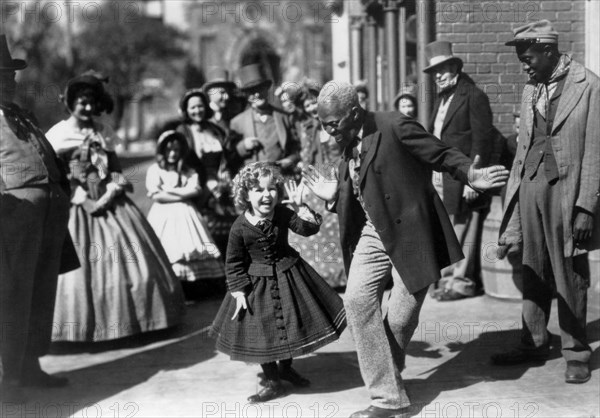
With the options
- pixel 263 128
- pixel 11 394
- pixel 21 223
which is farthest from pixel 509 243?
pixel 263 128

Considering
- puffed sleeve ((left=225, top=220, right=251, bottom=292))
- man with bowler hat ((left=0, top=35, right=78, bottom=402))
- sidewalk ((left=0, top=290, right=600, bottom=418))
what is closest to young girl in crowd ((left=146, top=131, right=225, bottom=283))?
sidewalk ((left=0, top=290, right=600, bottom=418))

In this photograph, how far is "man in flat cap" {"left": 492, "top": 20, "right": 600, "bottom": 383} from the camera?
535 centimetres

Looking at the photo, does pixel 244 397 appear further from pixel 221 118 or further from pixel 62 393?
pixel 221 118

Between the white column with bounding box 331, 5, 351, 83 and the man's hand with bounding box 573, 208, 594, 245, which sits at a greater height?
the white column with bounding box 331, 5, 351, 83

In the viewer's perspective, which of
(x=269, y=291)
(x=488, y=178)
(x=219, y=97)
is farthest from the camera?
(x=219, y=97)

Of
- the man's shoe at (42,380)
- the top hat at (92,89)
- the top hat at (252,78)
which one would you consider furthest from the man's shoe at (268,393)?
the top hat at (252,78)

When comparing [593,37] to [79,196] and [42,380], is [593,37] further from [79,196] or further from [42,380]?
[42,380]

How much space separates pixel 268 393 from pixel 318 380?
46 cm

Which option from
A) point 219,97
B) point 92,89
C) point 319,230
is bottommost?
point 319,230

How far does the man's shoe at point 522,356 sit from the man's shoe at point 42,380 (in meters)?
2.78

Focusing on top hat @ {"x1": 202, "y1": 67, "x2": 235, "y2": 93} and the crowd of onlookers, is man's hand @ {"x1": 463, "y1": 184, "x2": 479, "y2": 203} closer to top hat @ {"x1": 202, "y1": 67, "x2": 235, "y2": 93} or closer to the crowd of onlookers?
the crowd of onlookers

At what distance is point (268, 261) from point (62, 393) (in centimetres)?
157

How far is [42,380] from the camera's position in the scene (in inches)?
227

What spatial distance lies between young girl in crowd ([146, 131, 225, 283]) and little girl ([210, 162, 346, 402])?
261cm
